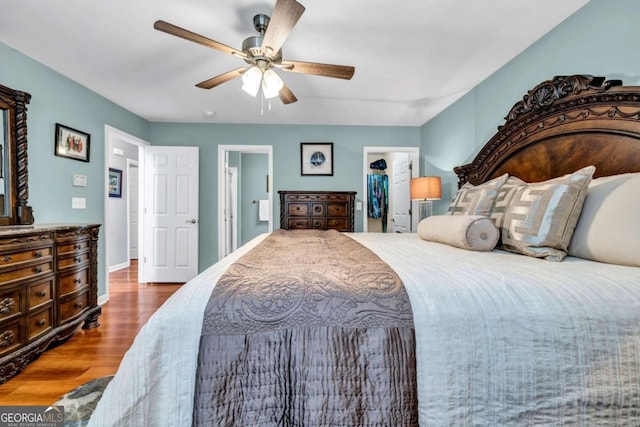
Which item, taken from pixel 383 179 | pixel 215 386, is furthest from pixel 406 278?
pixel 383 179

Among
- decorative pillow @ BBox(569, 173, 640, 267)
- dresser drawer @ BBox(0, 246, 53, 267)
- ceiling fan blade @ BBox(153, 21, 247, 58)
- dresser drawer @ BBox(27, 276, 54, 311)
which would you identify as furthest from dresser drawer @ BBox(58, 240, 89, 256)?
decorative pillow @ BBox(569, 173, 640, 267)

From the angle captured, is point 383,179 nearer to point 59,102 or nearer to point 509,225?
point 509,225

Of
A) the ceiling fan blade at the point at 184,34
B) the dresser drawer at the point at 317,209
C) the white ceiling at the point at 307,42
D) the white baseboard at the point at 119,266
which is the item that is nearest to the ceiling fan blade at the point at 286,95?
the white ceiling at the point at 307,42

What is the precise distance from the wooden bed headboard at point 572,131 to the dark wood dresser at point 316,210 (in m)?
2.06

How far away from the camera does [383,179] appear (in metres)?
5.56

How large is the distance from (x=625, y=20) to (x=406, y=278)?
6.65 ft

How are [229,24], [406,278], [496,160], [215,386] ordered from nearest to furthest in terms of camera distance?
[215,386] < [406,278] < [229,24] < [496,160]

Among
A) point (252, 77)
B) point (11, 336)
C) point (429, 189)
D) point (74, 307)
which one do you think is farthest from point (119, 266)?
point (429, 189)

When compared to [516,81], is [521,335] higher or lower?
lower

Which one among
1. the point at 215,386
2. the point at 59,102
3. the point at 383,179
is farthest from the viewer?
the point at 383,179

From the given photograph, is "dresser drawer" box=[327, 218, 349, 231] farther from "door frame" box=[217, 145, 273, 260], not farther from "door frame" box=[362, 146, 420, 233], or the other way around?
"door frame" box=[217, 145, 273, 260]

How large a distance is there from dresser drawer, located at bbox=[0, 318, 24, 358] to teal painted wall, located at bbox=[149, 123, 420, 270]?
2537 millimetres

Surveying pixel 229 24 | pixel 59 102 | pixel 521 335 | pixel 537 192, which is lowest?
pixel 521 335

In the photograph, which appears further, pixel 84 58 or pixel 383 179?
pixel 383 179
